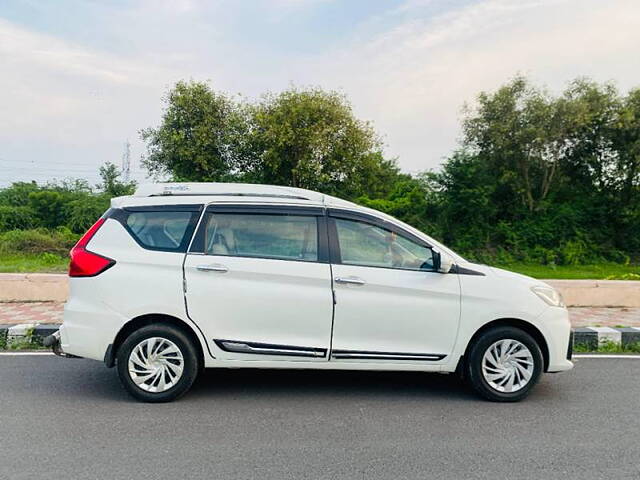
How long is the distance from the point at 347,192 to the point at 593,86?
706 cm

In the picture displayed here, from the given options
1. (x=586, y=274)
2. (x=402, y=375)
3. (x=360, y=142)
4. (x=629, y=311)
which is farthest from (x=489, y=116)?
Result: (x=402, y=375)

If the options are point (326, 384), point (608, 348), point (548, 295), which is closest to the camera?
point (548, 295)

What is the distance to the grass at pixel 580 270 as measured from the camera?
10742mm

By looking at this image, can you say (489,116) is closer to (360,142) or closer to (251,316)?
(360,142)

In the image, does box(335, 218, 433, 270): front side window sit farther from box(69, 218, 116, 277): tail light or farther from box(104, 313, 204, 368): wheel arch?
box(69, 218, 116, 277): tail light

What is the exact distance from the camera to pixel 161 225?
4758 mm

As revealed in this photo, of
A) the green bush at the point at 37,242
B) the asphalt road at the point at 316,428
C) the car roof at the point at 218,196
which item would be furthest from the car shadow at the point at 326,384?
the green bush at the point at 37,242

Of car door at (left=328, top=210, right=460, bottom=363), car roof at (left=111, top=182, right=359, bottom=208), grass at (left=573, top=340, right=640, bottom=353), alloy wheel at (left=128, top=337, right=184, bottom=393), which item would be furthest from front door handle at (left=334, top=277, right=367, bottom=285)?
grass at (left=573, top=340, right=640, bottom=353)

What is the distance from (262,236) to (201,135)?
12.1 meters

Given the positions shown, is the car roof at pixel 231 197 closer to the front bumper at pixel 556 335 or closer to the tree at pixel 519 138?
the front bumper at pixel 556 335

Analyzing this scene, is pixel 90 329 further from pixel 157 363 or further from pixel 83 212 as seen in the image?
pixel 83 212

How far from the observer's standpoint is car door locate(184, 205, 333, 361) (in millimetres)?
4547

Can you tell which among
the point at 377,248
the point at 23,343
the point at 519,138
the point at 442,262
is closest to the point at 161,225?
the point at 377,248

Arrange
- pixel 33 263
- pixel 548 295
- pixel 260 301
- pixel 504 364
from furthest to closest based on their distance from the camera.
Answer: pixel 33 263 < pixel 548 295 < pixel 504 364 < pixel 260 301
